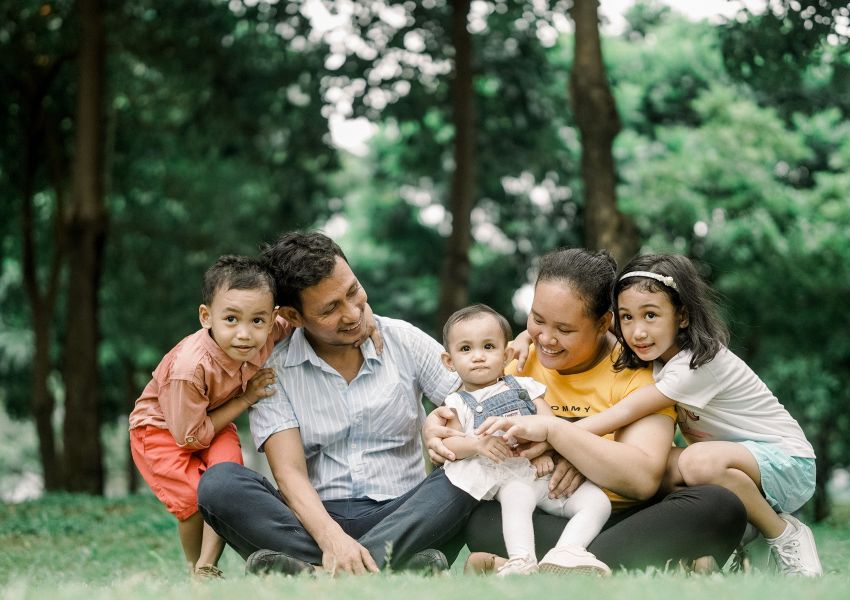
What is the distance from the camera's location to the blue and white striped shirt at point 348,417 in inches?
187

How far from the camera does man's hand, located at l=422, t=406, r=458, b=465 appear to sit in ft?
14.5

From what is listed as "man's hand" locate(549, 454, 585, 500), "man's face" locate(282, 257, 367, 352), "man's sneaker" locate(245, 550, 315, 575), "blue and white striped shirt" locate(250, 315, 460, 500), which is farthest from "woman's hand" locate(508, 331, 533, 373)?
"man's sneaker" locate(245, 550, 315, 575)

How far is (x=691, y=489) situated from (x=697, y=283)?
0.88 m

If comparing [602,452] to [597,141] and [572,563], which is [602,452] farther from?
[597,141]

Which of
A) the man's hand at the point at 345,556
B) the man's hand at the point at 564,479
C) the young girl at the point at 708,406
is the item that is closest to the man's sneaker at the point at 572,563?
the man's hand at the point at 564,479

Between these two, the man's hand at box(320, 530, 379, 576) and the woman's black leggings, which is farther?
the man's hand at box(320, 530, 379, 576)

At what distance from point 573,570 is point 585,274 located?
1295 mm

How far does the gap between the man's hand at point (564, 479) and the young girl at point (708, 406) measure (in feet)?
0.61

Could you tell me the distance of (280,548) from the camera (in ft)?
14.5

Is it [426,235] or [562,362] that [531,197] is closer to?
[426,235]

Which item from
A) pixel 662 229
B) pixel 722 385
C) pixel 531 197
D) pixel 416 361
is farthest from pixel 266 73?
pixel 722 385

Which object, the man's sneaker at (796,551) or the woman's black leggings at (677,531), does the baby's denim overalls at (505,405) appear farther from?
the man's sneaker at (796,551)

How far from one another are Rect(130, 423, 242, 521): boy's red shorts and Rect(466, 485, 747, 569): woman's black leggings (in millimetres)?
1727

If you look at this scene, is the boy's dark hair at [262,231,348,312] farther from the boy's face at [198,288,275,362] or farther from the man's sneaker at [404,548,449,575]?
the man's sneaker at [404,548,449,575]
